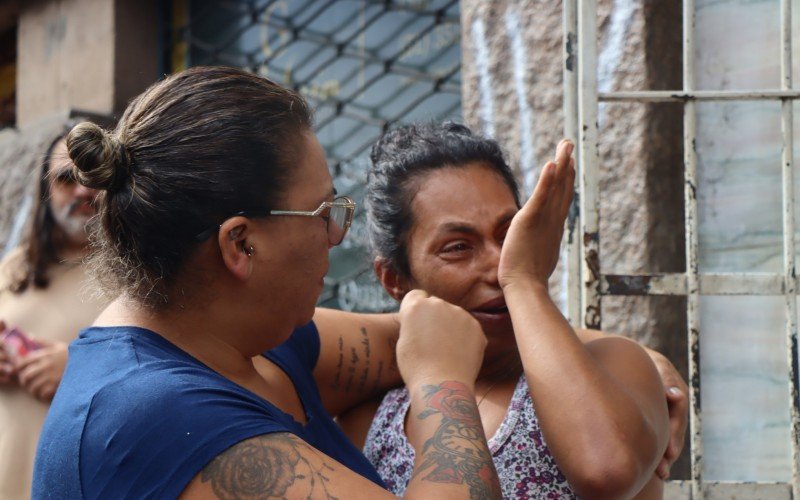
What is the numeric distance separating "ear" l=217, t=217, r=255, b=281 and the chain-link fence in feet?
7.43

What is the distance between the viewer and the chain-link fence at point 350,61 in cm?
389

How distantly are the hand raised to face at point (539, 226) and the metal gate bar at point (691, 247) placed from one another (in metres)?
0.62

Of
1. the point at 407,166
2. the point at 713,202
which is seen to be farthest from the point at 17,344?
the point at 713,202

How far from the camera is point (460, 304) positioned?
84.0 inches

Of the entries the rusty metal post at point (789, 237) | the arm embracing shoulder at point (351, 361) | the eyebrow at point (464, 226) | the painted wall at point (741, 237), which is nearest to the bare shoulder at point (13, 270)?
the arm embracing shoulder at point (351, 361)

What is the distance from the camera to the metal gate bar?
2537 millimetres

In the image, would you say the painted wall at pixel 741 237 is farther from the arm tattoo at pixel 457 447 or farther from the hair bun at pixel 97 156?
the hair bun at pixel 97 156

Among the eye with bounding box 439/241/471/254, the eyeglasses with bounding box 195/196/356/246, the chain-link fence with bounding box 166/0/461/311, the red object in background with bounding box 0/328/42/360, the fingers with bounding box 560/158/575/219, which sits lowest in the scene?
the red object in background with bounding box 0/328/42/360

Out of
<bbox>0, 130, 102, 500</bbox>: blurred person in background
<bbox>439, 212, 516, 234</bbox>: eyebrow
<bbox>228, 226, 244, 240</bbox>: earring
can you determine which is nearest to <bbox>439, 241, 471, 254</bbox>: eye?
<bbox>439, 212, 516, 234</bbox>: eyebrow

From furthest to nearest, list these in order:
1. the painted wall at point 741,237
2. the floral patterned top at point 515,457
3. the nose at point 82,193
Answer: the nose at point 82,193, the painted wall at point 741,237, the floral patterned top at point 515,457

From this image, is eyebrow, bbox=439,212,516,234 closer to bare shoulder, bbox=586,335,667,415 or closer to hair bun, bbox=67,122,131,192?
bare shoulder, bbox=586,335,667,415

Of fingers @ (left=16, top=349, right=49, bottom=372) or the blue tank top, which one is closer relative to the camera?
the blue tank top

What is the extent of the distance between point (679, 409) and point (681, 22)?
1.38 m

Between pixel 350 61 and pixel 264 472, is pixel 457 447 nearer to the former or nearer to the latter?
pixel 264 472
